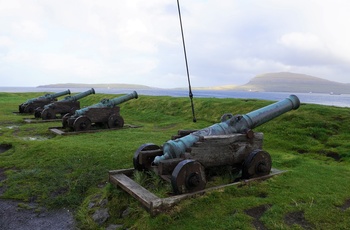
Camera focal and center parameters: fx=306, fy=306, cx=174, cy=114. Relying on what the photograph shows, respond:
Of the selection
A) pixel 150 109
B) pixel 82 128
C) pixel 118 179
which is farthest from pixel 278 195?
pixel 150 109

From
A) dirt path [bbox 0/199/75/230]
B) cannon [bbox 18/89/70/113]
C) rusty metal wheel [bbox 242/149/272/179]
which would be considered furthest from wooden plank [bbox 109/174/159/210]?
cannon [bbox 18/89/70/113]

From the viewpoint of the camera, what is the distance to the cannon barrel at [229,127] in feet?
19.6

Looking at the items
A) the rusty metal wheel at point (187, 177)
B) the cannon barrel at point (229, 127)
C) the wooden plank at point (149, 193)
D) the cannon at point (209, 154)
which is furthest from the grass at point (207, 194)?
the cannon barrel at point (229, 127)

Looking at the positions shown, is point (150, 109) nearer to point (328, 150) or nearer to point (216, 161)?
point (328, 150)

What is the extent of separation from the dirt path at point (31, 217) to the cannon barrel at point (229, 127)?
2085mm

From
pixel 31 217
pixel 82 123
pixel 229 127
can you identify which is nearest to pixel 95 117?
pixel 82 123

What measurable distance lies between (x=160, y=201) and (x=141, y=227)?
0.50 m

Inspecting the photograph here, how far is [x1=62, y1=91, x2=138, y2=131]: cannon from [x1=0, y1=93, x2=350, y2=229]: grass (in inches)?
40.7

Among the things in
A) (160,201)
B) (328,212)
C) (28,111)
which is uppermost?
(28,111)

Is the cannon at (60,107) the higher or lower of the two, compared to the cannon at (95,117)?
higher

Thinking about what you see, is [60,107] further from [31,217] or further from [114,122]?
[31,217]

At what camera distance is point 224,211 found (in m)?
5.19

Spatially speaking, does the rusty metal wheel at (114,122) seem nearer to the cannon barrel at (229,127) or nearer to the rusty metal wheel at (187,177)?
the cannon barrel at (229,127)

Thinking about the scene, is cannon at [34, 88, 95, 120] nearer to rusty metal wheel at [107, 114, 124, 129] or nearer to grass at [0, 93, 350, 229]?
grass at [0, 93, 350, 229]
